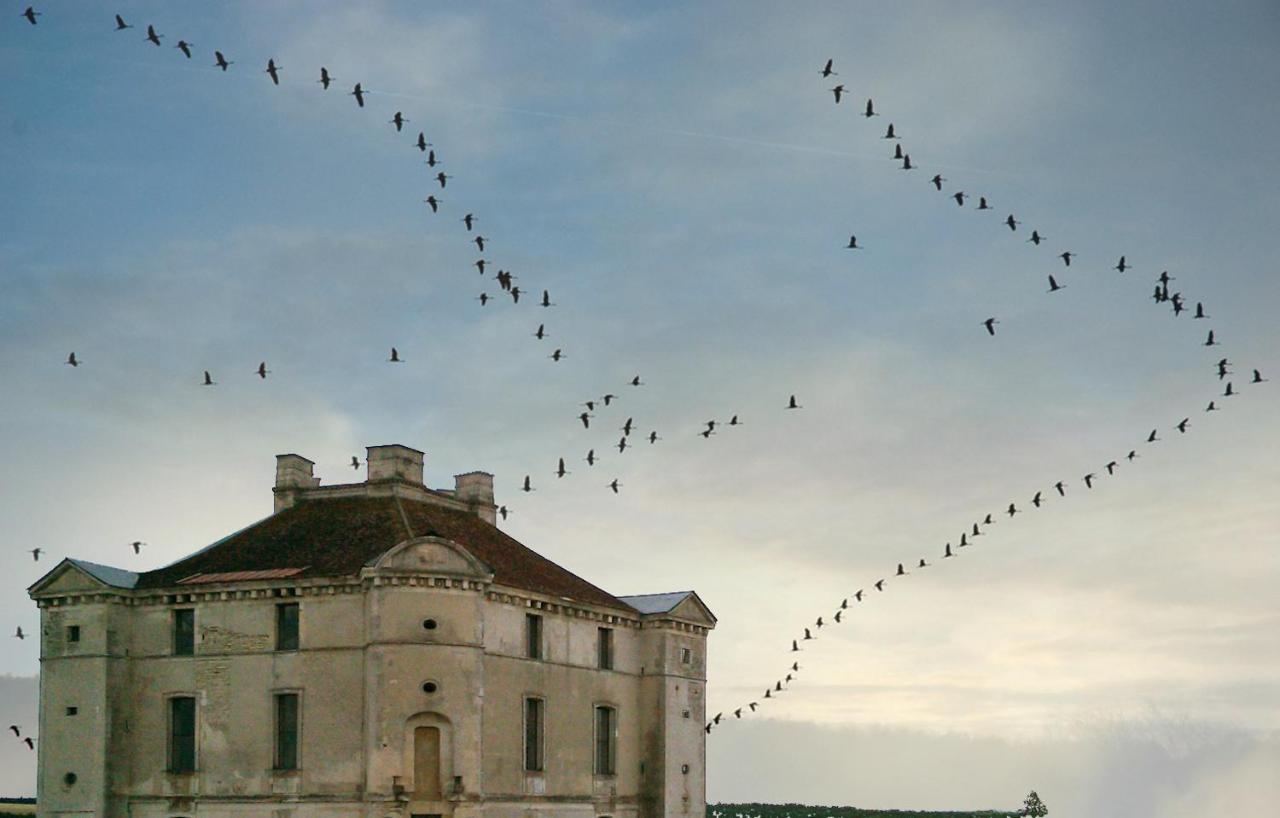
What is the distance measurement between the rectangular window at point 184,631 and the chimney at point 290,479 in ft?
23.6

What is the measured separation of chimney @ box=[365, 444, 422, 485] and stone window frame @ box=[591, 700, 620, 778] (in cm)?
1137

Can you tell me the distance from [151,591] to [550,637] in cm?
Result: 1429

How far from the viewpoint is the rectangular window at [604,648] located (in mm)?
65500

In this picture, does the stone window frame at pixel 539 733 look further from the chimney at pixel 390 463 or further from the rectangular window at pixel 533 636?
the chimney at pixel 390 463

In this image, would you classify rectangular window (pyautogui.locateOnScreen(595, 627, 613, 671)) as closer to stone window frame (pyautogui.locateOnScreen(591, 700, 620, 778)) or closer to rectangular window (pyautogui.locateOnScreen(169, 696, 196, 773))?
stone window frame (pyautogui.locateOnScreen(591, 700, 620, 778))

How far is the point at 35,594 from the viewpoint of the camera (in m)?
60.7

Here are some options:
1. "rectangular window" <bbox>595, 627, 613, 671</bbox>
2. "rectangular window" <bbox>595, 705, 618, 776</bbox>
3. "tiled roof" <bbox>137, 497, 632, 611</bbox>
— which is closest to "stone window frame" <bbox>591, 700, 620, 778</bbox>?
"rectangular window" <bbox>595, 705, 618, 776</bbox>

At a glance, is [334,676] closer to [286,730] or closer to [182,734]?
[286,730]

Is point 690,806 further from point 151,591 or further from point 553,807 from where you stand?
point 151,591

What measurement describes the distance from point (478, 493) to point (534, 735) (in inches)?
487

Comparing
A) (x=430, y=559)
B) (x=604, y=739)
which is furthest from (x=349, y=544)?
(x=604, y=739)

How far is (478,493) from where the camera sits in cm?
6981

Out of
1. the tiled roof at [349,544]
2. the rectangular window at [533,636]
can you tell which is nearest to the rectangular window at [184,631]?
the tiled roof at [349,544]

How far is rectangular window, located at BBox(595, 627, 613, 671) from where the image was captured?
65.5m
